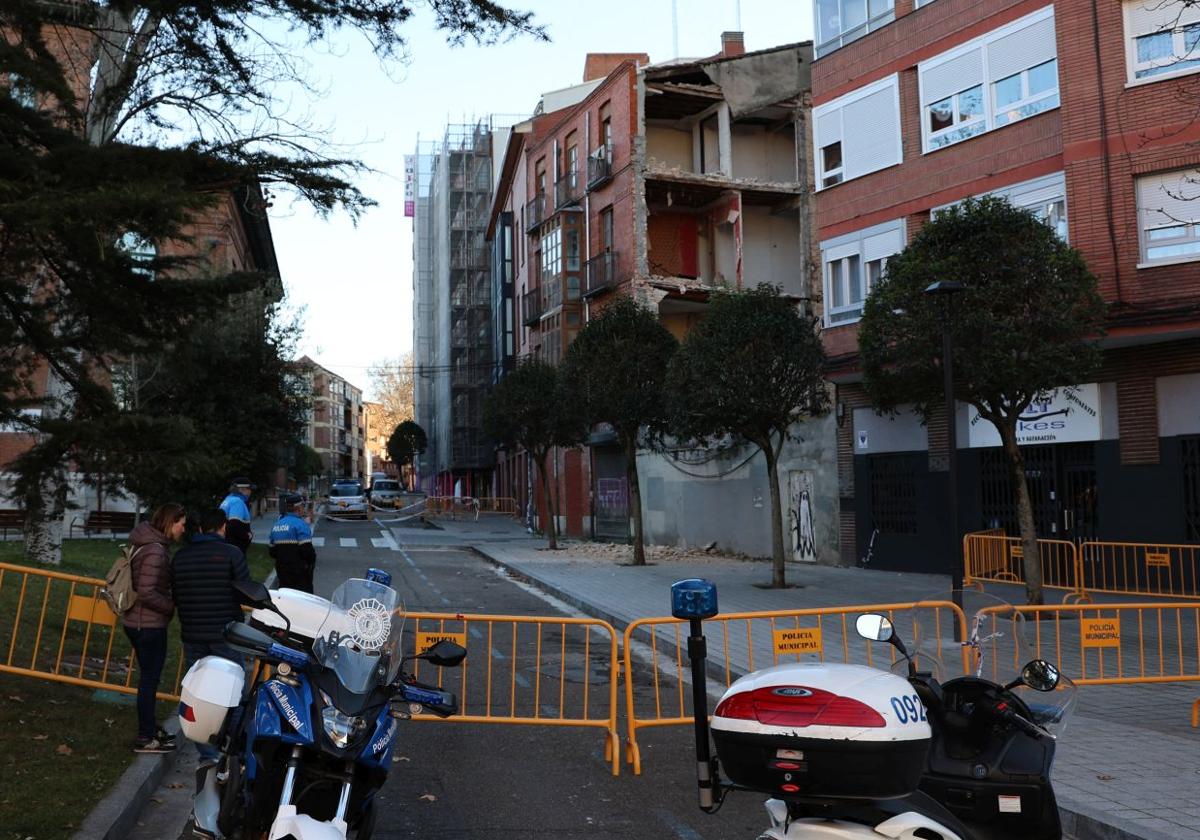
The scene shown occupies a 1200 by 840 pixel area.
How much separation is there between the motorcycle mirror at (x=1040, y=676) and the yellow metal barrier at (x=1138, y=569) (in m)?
13.4

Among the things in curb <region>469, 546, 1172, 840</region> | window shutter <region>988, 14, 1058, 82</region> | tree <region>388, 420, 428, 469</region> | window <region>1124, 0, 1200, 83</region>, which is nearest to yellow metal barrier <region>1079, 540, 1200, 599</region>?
window <region>1124, 0, 1200, 83</region>

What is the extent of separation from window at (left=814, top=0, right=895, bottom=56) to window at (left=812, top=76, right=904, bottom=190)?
4.31ft

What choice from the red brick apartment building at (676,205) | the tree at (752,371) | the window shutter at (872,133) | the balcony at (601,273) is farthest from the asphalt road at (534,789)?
the balcony at (601,273)

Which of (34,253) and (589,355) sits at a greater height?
(589,355)

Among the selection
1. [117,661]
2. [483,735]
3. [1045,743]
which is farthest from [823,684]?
[117,661]

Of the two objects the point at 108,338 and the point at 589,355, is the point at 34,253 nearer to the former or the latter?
the point at 108,338

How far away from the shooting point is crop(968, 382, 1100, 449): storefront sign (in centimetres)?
1848

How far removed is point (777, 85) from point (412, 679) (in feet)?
106

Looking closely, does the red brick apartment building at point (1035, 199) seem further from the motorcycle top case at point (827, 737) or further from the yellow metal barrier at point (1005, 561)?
the motorcycle top case at point (827, 737)

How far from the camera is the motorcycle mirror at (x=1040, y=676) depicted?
385 centimetres

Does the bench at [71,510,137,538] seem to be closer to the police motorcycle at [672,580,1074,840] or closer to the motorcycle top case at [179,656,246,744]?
the motorcycle top case at [179,656,246,744]

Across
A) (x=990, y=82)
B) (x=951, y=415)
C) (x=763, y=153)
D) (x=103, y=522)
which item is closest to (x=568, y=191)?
(x=763, y=153)

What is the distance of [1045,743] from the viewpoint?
12.3 ft

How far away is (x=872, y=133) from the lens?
23781mm
